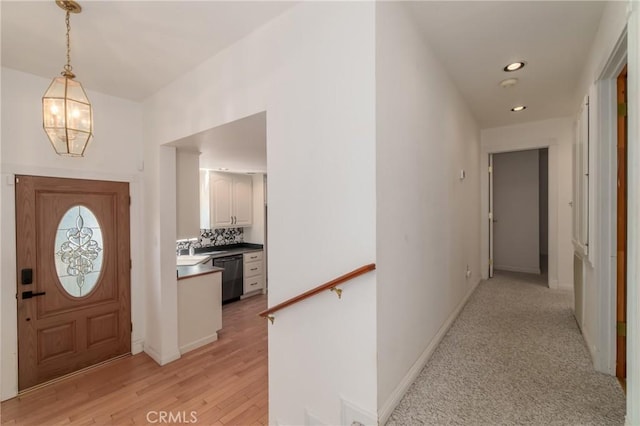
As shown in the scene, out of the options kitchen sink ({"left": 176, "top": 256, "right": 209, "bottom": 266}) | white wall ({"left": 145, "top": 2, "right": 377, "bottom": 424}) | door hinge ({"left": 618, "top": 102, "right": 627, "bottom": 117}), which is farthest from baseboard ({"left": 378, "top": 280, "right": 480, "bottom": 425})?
kitchen sink ({"left": 176, "top": 256, "right": 209, "bottom": 266})

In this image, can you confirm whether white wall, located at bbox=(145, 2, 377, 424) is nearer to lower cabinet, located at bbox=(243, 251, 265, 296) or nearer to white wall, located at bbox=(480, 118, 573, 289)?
lower cabinet, located at bbox=(243, 251, 265, 296)

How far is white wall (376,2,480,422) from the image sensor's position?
1.59 meters

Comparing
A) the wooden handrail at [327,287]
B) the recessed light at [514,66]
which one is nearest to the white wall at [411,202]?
the wooden handrail at [327,287]

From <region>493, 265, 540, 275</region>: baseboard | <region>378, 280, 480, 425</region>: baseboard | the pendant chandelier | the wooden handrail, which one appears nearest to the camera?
the wooden handrail

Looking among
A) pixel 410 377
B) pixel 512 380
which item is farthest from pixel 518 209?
pixel 410 377

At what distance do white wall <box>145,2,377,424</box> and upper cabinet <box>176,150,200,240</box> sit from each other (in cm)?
158

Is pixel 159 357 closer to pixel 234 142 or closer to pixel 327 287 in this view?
pixel 234 142

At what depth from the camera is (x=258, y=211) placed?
630cm

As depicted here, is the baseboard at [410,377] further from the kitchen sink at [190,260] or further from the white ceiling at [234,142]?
the kitchen sink at [190,260]

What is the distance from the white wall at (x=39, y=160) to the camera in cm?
263

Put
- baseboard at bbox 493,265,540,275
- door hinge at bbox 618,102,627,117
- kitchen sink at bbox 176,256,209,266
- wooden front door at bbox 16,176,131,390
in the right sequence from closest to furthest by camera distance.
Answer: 1. door hinge at bbox 618,102,627,117
2. wooden front door at bbox 16,176,131,390
3. kitchen sink at bbox 176,256,209,266
4. baseboard at bbox 493,265,540,275

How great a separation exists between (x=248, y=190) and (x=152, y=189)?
2.98 metres

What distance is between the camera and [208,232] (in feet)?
19.0

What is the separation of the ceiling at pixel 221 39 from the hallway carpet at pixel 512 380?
240 cm
